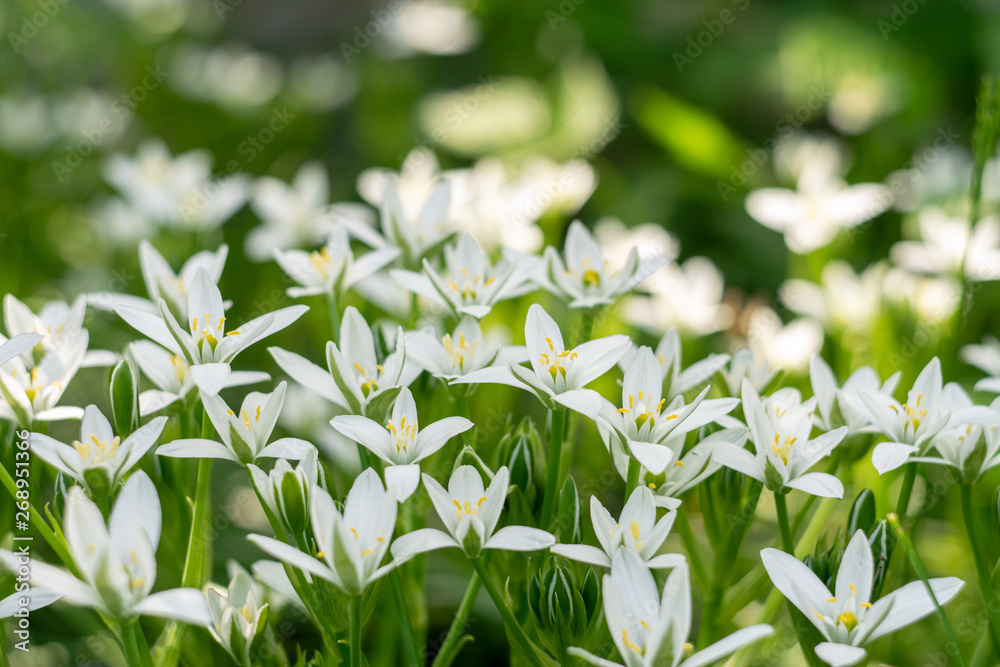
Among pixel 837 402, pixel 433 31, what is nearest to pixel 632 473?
pixel 837 402

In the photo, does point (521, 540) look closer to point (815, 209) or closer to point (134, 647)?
point (134, 647)

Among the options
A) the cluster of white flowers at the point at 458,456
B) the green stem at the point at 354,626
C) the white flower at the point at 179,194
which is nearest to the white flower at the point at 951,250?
the cluster of white flowers at the point at 458,456

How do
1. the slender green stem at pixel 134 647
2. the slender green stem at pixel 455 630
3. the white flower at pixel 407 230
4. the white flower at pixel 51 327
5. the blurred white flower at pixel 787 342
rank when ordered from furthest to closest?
the blurred white flower at pixel 787 342, the white flower at pixel 407 230, the white flower at pixel 51 327, the slender green stem at pixel 455 630, the slender green stem at pixel 134 647

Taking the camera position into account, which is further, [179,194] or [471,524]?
[179,194]

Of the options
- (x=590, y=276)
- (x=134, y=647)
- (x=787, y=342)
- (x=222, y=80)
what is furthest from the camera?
(x=222, y=80)

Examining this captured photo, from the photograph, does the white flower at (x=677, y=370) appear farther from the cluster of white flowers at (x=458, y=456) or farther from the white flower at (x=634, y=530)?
the white flower at (x=634, y=530)

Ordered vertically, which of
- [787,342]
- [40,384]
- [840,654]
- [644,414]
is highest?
[40,384]
